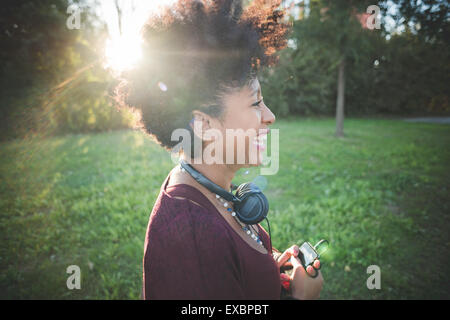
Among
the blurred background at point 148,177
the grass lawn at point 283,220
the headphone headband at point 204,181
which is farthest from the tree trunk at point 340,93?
the headphone headband at point 204,181

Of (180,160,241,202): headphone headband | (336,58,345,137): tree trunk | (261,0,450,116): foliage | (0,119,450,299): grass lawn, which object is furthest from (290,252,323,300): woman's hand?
(336,58,345,137): tree trunk

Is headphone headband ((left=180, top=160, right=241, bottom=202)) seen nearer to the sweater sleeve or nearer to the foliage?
the sweater sleeve

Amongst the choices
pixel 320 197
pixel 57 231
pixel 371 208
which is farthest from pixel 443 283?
pixel 57 231

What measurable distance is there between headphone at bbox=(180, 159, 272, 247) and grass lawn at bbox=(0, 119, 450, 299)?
1138mm

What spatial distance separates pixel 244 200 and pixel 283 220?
293cm

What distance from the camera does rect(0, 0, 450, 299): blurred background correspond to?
2.94 meters

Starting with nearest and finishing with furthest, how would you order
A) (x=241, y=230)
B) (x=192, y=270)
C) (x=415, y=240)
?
(x=192, y=270)
(x=241, y=230)
(x=415, y=240)

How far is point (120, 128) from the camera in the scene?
16125 millimetres

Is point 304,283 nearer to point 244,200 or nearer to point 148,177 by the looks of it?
point 244,200

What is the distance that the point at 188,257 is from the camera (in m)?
0.91

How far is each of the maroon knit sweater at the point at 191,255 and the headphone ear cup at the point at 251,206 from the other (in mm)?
221

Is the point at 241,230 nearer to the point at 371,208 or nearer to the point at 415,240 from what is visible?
the point at 415,240

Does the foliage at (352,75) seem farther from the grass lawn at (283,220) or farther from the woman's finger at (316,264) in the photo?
the woman's finger at (316,264)

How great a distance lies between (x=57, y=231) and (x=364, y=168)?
7589 mm
